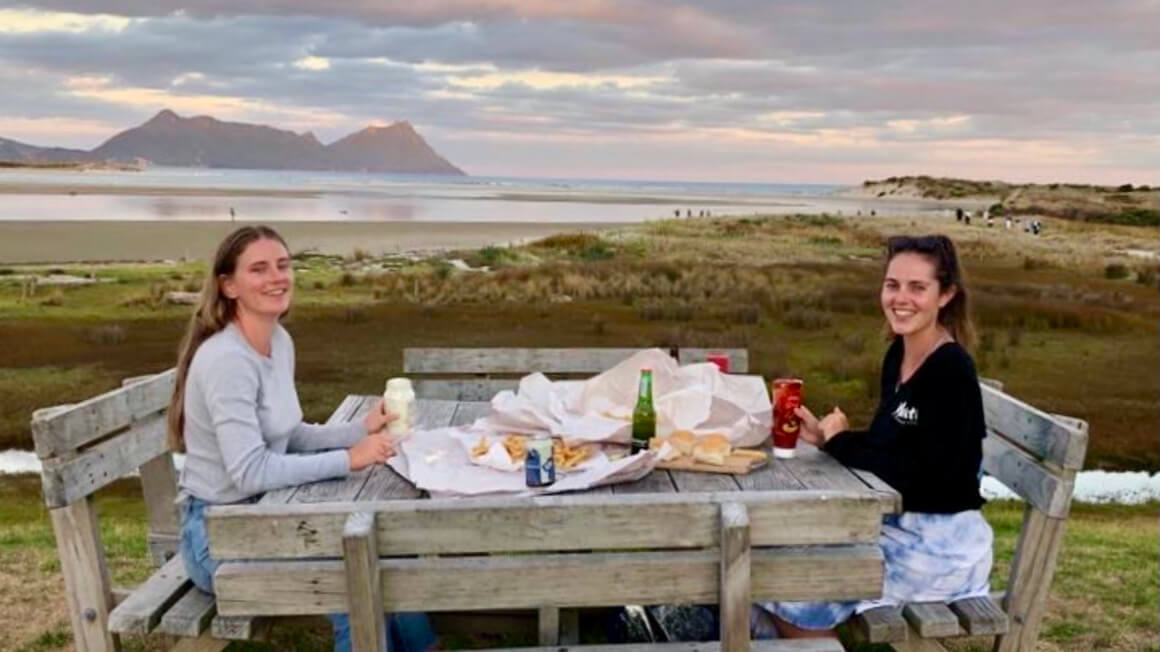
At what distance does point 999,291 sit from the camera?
23.0 metres

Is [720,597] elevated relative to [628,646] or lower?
→ elevated

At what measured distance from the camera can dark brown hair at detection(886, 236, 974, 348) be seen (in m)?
3.77

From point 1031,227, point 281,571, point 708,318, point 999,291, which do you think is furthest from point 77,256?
point 1031,227

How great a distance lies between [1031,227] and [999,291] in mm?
32260

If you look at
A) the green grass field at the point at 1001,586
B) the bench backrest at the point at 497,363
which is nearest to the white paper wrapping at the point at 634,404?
the green grass field at the point at 1001,586

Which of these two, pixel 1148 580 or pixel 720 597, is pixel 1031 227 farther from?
pixel 720 597

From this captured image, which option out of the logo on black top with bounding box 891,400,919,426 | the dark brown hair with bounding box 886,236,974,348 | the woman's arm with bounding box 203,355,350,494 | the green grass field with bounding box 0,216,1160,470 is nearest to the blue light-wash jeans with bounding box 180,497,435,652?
the woman's arm with bounding box 203,355,350,494

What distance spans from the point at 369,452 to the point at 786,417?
4.97ft

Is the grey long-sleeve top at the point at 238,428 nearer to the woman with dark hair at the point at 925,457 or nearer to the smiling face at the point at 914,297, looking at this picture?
the woman with dark hair at the point at 925,457

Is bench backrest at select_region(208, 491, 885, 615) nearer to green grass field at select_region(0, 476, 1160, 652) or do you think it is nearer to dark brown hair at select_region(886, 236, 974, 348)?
dark brown hair at select_region(886, 236, 974, 348)

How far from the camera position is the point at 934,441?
3.42 m

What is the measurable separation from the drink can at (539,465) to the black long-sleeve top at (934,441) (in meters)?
1.13

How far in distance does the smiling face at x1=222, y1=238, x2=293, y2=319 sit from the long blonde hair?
0.02m

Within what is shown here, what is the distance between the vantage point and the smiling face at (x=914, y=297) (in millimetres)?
3738
